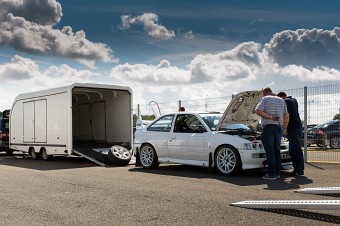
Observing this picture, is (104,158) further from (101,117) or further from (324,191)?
(324,191)

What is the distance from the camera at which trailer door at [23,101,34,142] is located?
1723cm

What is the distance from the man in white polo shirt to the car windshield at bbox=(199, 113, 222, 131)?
162cm

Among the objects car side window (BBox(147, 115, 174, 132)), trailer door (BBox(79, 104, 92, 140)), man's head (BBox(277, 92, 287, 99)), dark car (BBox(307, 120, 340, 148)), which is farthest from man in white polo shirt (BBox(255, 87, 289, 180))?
trailer door (BBox(79, 104, 92, 140))

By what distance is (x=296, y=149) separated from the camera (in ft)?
33.2

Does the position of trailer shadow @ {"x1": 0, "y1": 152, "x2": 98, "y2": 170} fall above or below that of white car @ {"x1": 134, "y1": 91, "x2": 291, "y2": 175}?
below

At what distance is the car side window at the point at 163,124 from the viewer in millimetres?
11775

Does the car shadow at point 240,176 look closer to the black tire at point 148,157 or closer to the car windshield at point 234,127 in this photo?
the black tire at point 148,157

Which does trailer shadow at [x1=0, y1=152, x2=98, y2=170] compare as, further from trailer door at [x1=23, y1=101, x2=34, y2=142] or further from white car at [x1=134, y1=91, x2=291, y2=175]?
white car at [x1=134, y1=91, x2=291, y2=175]

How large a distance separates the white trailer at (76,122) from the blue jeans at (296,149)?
17.3ft

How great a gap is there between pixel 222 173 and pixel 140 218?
184 inches

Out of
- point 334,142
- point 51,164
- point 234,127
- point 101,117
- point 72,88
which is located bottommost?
point 51,164

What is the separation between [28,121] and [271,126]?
11.1 m

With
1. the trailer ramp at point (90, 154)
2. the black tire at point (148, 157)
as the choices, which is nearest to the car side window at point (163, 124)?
the black tire at point (148, 157)

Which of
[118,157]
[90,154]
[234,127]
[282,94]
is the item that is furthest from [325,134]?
[90,154]
